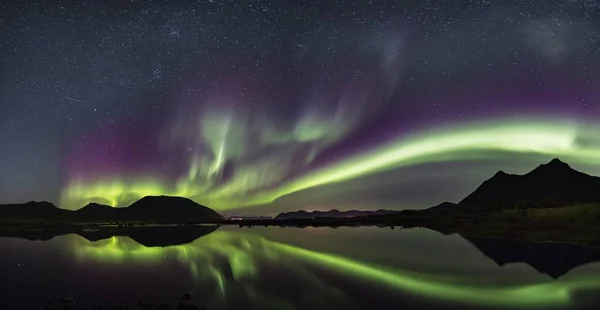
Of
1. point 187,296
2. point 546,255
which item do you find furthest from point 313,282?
point 546,255

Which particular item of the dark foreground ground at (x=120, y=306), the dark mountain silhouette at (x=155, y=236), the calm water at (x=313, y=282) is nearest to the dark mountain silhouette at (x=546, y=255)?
the calm water at (x=313, y=282)

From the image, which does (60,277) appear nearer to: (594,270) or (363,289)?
(363,289)

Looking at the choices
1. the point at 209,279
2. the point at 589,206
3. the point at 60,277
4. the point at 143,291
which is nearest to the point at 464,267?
the point at 209,279

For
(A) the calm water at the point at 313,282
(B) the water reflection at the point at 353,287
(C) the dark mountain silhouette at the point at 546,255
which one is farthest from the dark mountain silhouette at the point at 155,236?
(C) the dark mountain silhouette at the point at 546,255

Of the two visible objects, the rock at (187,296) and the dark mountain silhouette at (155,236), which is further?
the dark mountain silhouette at (155,236)

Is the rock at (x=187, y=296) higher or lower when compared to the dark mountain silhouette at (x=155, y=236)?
lower

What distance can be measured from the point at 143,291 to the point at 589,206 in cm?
8554

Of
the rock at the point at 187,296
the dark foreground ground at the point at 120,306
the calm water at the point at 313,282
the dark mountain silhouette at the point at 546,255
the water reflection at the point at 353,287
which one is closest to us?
the dark foreground ground at the point at 120,306

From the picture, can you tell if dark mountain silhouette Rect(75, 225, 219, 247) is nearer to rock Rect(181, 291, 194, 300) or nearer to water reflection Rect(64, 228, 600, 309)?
water reflection Rect(64, 228, 600, 309)

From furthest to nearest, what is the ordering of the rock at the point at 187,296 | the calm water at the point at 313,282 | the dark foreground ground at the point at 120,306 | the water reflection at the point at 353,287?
1. the rock at the point at 187,296
2. the calm water at the point at 313,282
3. the water reflection at the point at 353,287
4. the dark foreground ground at the point at 120,306

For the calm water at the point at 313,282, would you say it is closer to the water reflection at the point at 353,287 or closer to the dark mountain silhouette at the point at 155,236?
the water reflection at the point at 353,287

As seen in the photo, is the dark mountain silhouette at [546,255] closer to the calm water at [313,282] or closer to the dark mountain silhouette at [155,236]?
the calm water at [313,282]

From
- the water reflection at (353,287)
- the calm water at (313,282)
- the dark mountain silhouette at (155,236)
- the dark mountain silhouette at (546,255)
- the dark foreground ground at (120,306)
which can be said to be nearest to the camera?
the dark foreground ground at (120,306)

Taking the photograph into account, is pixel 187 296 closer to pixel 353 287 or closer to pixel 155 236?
pixel 353 287
